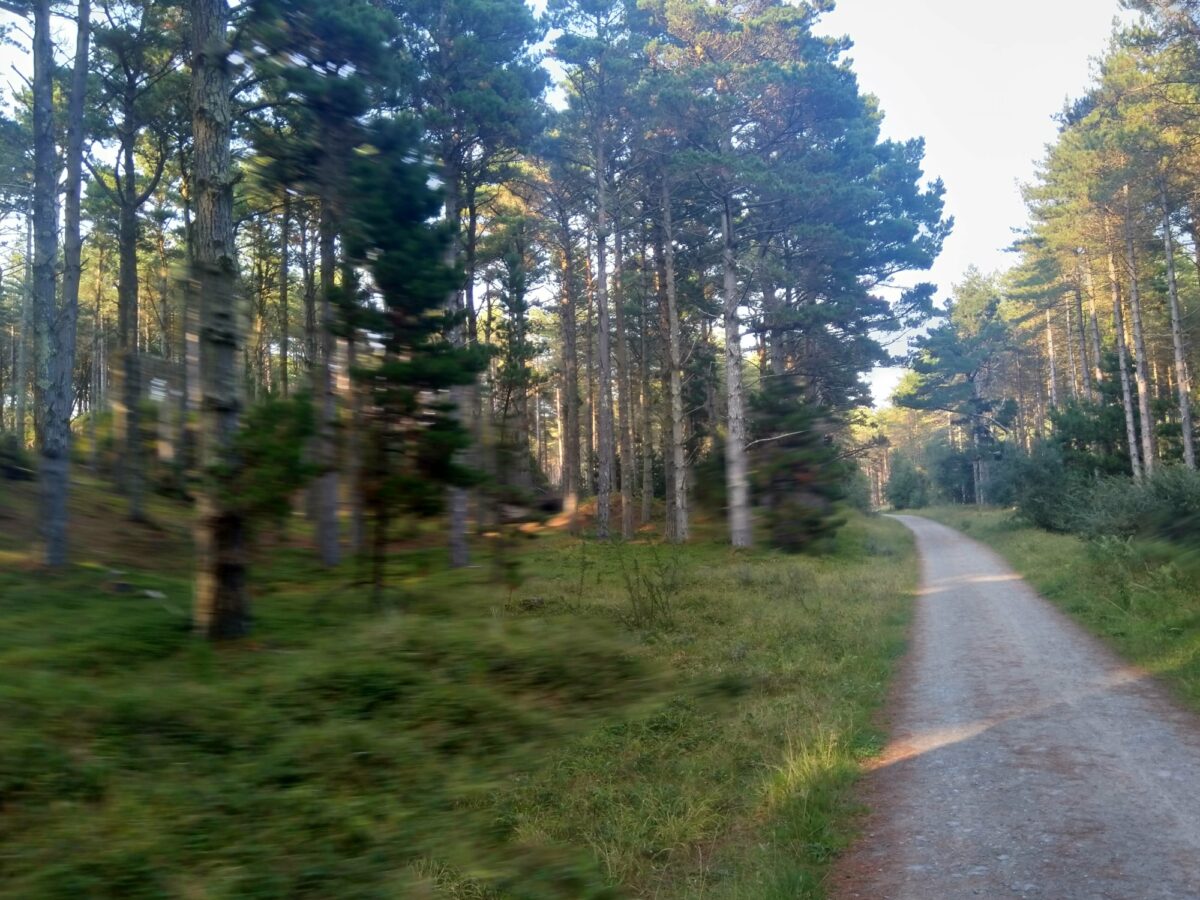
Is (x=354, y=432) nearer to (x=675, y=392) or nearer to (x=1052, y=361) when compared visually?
(x=675, y=392)

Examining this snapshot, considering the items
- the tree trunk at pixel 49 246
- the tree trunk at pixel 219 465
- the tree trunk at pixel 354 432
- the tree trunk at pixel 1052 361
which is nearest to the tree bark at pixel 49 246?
the tree trunk at pixel 49 246

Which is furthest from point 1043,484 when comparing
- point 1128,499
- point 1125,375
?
point 1128,499

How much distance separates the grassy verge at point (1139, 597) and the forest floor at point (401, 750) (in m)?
2.84

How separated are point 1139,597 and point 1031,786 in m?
7.88

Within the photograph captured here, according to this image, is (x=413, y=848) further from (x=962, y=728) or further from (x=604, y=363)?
(x=604, y=363)

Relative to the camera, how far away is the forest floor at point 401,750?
3.62m

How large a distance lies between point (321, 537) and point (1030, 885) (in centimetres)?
1217

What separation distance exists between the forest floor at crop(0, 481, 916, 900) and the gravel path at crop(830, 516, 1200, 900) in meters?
0.40

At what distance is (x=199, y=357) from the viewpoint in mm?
7652

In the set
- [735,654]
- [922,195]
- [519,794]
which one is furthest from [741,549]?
[922,195]

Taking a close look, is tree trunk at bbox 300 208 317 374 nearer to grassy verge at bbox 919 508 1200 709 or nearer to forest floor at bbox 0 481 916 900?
forest floor at bbox 0 481 916 900

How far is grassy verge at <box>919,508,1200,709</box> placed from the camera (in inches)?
336

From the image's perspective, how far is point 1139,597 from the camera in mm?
12422

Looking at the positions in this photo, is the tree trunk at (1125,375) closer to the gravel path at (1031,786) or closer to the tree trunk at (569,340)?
the tree trunk at (569,340)
